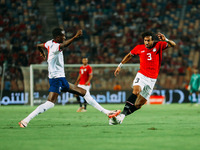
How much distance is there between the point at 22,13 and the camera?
26.5m

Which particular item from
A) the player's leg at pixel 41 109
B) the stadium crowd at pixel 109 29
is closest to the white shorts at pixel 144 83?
the player's leg at pixel 41 109

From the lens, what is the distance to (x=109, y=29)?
2653 cm

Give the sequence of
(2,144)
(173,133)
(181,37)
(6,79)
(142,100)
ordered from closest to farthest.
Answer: (2,144)
(173,133)
(142,100)
(6,79)
(181,37)

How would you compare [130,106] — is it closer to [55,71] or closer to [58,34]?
[55,71]

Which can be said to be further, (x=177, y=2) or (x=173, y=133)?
(x=177, y=2)

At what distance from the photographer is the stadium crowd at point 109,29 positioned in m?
23.9

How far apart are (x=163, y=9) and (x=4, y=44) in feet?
37.2

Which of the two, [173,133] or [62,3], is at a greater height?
[62,3]

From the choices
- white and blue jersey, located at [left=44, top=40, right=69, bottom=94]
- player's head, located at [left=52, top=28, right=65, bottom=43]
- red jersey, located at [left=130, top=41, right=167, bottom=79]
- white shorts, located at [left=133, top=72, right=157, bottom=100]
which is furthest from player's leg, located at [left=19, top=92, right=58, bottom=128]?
red jersey, located at [left=130, top=41, right=167, bottom=79]

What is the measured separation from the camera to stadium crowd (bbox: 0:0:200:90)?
78.3ft

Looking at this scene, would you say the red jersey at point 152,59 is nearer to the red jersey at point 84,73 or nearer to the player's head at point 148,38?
the player's head at point 148,38

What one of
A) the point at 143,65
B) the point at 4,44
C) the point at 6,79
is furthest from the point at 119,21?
the point at 143,65

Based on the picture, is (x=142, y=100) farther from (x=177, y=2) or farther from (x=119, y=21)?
(x=177, y=2)

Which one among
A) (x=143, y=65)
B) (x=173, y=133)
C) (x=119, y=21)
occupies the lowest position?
(x=173, y=133)
